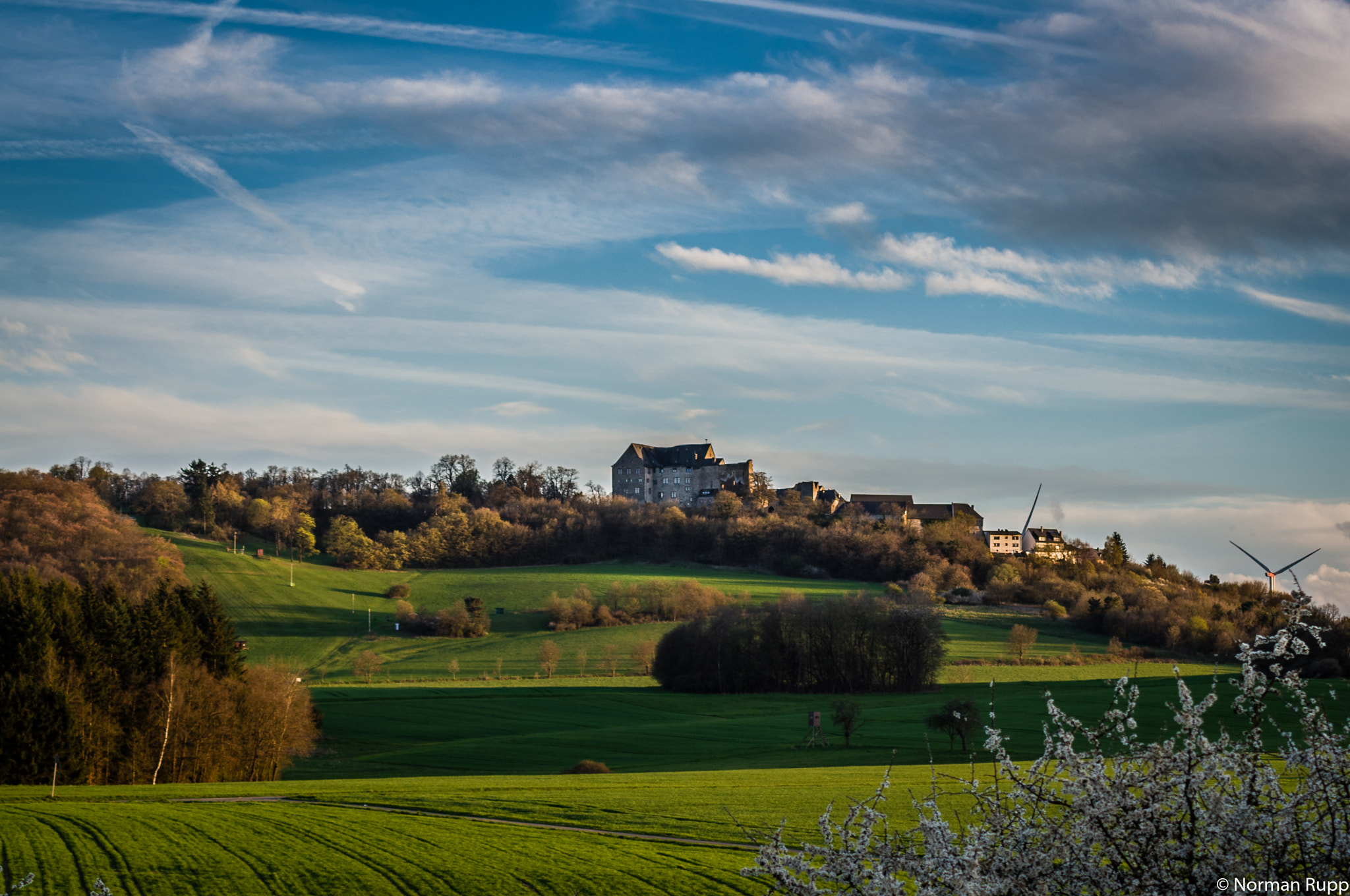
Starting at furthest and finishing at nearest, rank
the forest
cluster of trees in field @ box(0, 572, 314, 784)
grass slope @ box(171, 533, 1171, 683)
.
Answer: the forest → grass slope @ box(171, 533, 1171, 683) → cluster of trees in field @ box(0, 572, 314, 784)

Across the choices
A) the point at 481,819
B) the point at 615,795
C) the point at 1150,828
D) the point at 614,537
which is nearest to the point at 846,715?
the point at 615,795

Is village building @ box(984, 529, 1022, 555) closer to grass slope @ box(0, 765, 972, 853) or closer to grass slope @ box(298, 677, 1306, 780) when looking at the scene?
grass slope @ box(298, 677, 1306, 780)

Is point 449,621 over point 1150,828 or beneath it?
beneath

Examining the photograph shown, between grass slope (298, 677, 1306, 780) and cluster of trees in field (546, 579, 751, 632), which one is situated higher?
cluster of trees in field (546, 579, 751, 632)

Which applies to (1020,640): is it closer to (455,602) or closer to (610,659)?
A: (610,659)

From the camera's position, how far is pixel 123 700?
153 feet

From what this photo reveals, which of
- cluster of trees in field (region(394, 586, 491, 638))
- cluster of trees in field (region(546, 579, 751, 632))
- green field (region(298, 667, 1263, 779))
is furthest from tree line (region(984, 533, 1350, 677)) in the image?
cluster of trees in field (region(394, 586, 491, 638))

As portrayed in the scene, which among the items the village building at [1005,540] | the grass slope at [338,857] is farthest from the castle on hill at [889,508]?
the grass slope at [338,857]

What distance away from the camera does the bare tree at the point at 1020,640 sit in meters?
88.1

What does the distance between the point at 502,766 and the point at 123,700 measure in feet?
61.9

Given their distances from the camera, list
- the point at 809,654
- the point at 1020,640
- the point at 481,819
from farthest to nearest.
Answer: the point at 1020,640 → the point at 809,654 → the point at 481,819

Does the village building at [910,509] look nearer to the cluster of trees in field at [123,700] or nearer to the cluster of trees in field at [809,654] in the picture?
the cluster of trees in field at [809,654]

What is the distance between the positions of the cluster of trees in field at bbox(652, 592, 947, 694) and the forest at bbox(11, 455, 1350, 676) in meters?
27.3

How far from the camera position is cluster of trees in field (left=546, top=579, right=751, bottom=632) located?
103 metres
